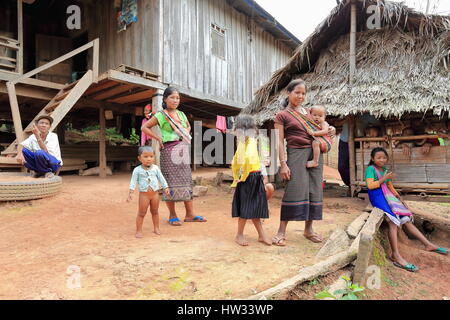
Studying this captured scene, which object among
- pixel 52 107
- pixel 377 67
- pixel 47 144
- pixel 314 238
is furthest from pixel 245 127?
pixel 52 107

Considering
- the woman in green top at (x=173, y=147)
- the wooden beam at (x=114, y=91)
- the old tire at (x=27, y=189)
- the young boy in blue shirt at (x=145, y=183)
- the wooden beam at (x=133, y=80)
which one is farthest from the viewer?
the wooden beam at (x=114, y=91)

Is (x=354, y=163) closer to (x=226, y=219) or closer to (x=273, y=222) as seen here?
(x=273, y=222)

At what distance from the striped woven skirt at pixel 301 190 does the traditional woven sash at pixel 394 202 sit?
3.86 feet

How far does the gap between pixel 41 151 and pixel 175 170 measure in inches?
108

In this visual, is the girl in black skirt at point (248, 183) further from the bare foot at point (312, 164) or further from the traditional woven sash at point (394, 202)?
the traditional woven sash at point (394, 202)

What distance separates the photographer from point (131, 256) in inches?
100

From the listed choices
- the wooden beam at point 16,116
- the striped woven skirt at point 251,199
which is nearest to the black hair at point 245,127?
the striped woven skirt at point 251,199

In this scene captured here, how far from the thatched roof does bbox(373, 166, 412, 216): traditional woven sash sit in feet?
5.72

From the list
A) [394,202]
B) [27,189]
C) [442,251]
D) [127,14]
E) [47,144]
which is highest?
[127,14]

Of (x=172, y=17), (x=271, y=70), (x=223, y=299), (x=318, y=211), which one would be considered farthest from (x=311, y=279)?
(x=271, y=70)

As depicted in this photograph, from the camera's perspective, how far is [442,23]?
16.4ft

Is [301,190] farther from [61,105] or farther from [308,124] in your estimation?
[61,105]

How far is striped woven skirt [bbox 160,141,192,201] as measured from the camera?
3.61 m

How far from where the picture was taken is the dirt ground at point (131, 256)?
1931 mm
